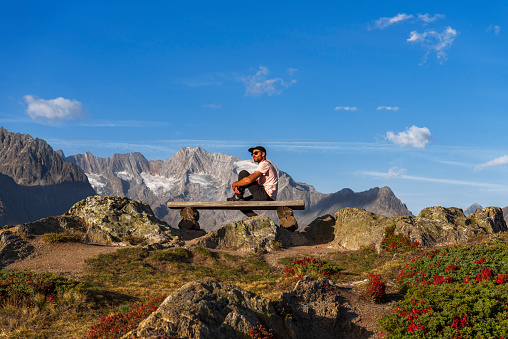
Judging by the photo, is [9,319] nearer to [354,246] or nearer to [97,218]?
[97,218]

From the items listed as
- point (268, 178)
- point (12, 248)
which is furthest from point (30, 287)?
point (268, 178)

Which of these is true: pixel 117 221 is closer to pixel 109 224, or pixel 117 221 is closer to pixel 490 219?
pixel 109 224

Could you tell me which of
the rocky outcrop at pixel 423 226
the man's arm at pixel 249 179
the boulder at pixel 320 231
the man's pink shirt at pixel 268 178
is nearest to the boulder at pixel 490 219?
the rocky outcrop at pixel 423 226

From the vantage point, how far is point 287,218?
25.1 metres

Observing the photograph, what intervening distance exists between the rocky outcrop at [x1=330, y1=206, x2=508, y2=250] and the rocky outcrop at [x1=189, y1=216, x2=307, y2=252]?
11.1ft

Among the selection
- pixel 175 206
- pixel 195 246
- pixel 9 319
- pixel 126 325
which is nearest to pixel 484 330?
pixel 126 325

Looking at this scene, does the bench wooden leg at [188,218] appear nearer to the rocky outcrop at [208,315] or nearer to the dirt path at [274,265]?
the dirt path at [274,265]

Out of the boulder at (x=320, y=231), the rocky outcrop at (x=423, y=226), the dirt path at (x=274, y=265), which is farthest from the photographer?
the boulder at (x=320, y=231)

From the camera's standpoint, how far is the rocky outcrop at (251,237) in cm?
2370

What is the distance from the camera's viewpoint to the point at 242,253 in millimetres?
22438

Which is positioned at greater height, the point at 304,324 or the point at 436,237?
the point at 436,237

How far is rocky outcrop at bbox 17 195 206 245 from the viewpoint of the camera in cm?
2452

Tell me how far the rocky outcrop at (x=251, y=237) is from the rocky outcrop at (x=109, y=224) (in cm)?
258

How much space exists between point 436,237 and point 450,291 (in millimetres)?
11651
